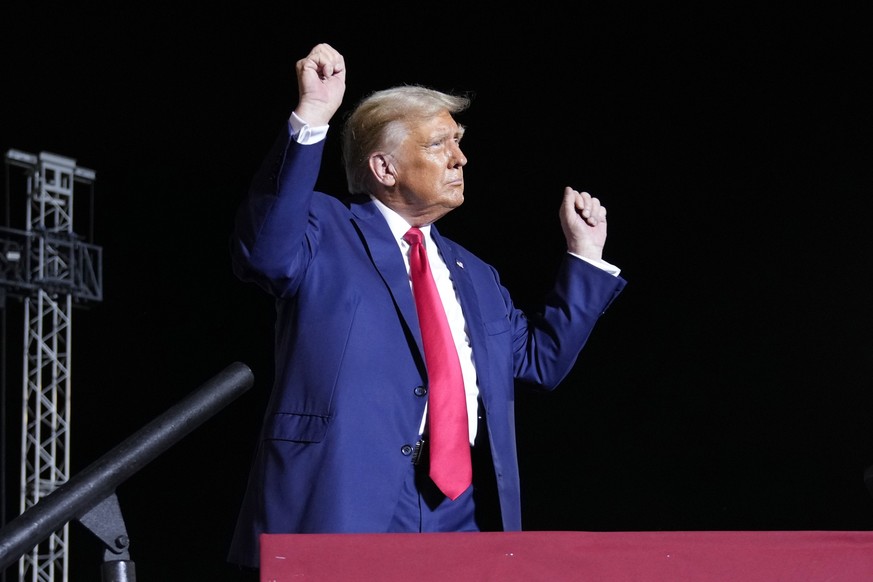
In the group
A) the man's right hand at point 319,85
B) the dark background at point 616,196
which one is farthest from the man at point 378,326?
the dark background at point 616,196

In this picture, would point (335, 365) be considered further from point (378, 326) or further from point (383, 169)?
point (383, 169)

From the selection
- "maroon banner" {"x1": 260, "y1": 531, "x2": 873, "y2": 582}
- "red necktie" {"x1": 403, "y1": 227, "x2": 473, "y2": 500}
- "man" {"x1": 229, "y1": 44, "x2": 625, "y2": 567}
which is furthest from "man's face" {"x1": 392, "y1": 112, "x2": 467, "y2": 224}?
"maroon banner" {"x1": 260, "y1": 531, "x2": 873, "y2": 582}

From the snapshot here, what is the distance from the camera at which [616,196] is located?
4.56 m

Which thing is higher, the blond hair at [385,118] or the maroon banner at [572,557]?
the blond hair at [385,118]

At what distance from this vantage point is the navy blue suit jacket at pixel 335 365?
1.52 metres

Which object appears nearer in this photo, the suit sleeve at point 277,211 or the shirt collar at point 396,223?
the suit sleeve at point 277,211

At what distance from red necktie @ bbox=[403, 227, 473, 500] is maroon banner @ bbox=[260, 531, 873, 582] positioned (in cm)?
61

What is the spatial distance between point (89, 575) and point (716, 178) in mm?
3336

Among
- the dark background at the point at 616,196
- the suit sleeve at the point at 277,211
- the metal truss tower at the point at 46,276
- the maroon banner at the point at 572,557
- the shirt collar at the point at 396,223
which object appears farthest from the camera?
the metal truss tower at the point at 46,276

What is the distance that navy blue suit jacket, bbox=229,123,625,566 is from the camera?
1522 mm

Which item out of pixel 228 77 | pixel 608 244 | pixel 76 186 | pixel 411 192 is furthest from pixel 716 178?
pixel 76 186

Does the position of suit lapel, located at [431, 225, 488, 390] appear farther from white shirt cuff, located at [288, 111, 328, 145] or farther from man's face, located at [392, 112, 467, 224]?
white shirt cuff, located at [288, 111, 328, 145]

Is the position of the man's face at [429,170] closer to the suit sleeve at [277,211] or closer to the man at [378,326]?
the man at [378,326]

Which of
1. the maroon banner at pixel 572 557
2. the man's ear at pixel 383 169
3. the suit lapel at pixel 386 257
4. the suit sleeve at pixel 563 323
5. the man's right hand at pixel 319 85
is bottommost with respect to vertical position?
the maroon banner at pixel 572 557
